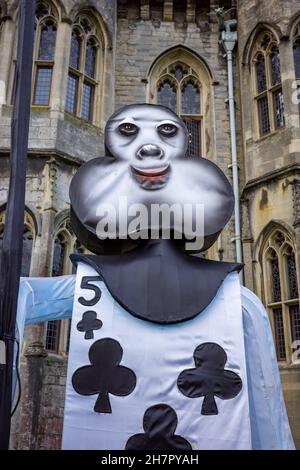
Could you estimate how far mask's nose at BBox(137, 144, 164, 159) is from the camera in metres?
4.46

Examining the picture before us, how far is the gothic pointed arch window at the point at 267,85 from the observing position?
10.3 m

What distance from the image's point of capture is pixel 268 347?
4.07 metres

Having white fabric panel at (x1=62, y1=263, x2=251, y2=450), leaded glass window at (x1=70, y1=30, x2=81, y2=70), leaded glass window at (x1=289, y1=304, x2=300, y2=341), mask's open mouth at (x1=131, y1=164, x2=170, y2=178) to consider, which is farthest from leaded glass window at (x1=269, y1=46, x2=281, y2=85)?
white fabric panel at (x1=62, y1=263, x2=251, y2=450)

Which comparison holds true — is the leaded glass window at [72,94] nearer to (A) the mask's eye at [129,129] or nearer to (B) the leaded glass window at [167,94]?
(B) the leaded glass window at [167,94]

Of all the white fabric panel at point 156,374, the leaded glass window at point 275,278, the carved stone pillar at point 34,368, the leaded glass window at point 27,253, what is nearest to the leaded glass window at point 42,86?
the carved stone pillar at point 34,368

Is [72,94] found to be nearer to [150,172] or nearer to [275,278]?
[275,278]

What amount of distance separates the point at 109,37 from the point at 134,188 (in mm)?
7546

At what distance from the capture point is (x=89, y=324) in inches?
153

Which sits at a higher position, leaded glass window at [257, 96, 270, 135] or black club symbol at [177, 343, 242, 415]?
leaded glass window at [257, 96, 270, 135]

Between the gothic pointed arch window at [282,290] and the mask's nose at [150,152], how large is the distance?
195 inches

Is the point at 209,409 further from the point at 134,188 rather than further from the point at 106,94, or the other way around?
the point at 106,94

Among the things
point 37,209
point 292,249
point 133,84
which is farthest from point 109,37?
point 292,249

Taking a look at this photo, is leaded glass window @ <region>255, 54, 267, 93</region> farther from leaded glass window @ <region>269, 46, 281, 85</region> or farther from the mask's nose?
the mask's nose

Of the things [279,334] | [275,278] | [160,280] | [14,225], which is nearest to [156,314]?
[160,280]
